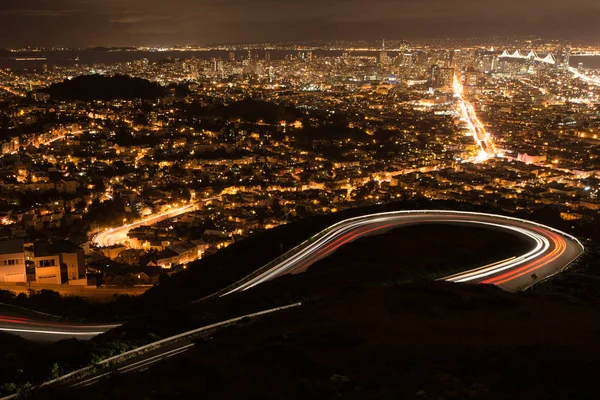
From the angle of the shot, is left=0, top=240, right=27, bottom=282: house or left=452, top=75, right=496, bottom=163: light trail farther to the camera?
left=452, top=75, right=496, bottom=163: light trail

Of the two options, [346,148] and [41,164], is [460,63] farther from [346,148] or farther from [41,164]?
[41,164]

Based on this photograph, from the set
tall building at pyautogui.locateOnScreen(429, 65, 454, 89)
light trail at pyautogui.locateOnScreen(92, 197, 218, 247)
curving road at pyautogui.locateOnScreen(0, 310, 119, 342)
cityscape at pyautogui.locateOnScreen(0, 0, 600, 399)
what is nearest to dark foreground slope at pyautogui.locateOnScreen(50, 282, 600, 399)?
cityscape at pyautogui.locateOnScreen(0, 0, 600, 399)

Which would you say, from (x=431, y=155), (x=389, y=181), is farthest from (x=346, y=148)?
(x=389, y=181)

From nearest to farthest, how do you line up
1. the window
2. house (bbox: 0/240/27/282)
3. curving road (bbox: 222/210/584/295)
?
curving road (bbox: 222/210/584/295) → house (bbox: 0/240/27/282) → the window

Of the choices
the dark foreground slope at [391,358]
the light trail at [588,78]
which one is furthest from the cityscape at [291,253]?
the light trail at [588,78]

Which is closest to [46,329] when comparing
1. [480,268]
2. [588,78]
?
[480,268]

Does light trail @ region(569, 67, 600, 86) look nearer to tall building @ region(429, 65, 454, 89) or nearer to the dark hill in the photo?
tall building @ region(429, 65, 454, 89)
